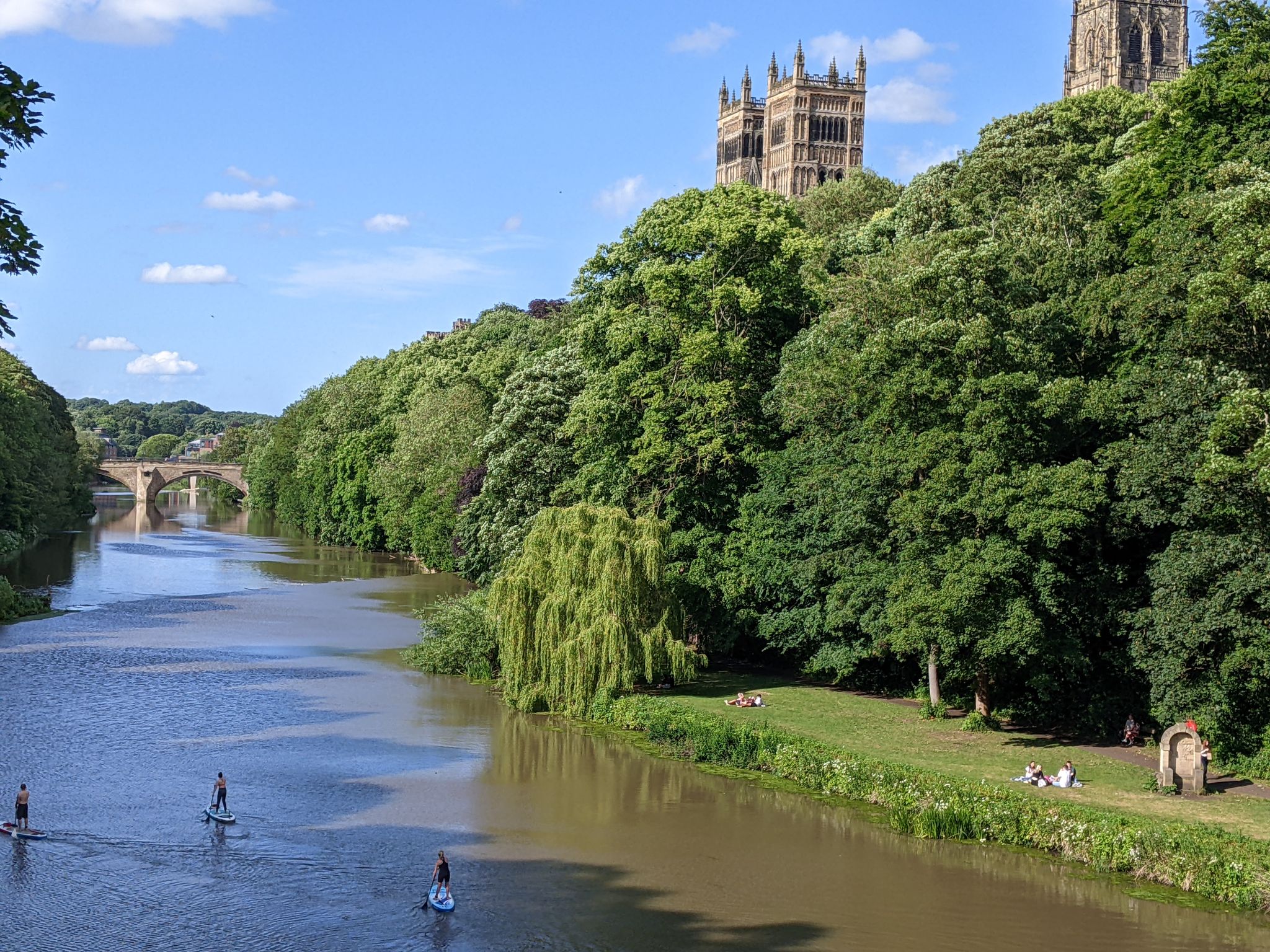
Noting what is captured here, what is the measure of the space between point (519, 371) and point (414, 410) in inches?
995

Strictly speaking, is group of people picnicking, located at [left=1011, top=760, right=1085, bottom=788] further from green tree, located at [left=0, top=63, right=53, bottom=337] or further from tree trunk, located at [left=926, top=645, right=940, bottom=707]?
green tree, located at [left=0, top=63, right=53, bottom=337]

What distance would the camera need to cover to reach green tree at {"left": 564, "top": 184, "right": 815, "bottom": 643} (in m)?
45.2

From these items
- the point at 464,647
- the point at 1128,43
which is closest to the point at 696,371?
the point at 464,647

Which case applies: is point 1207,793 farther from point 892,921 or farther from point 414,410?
point 414,410

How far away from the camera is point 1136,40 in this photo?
118625mm

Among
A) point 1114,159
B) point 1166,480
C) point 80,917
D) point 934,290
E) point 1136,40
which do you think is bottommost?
point 80,917

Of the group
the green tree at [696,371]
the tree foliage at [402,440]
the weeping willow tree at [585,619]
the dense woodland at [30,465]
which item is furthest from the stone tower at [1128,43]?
the weeping willow tree at [585,619]

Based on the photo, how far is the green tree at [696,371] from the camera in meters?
45.2

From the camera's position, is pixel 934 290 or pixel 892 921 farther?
pixel 934 290

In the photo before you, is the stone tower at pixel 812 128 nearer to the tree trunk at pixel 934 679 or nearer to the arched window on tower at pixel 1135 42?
the arched window on tower at pixel 1135 42

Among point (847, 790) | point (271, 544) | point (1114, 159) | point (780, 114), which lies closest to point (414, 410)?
point (271, 544)

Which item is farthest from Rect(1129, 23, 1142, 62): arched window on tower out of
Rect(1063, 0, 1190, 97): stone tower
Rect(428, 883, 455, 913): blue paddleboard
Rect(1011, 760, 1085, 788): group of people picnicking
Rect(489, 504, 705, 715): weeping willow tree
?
Rect(428, 883, 455, 913): blue paddleboard

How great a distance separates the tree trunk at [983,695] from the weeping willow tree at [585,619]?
8081 millimetres

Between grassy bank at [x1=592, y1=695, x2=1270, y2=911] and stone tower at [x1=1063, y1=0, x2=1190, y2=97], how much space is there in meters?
98.2
